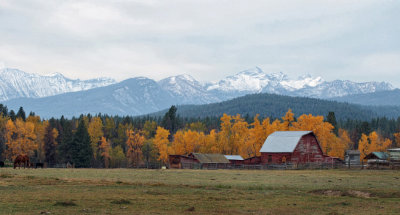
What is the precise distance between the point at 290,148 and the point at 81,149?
56572 mm

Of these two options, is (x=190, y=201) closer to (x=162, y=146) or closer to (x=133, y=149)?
(x=162, y=146)

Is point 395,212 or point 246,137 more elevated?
point 246,137

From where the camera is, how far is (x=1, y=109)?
182625 millimetres

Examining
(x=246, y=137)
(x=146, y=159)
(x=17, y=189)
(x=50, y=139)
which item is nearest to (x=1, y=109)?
(x=50, y=139)

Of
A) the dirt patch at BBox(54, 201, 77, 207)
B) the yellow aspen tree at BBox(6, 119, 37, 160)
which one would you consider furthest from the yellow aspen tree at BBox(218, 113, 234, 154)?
the dirt patch at BBox(54, 201, 77, 207)

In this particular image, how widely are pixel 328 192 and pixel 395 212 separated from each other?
10.5m

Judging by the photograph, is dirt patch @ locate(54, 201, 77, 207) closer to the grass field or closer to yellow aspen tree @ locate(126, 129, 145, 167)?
the grass field

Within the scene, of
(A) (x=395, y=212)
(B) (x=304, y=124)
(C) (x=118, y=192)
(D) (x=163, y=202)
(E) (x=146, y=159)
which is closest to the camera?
(A) (x=395, y=212)

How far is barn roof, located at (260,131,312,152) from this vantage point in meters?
96.6

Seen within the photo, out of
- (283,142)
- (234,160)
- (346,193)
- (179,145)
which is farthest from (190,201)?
(179,145)

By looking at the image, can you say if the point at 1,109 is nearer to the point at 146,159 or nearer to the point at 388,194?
the point at 146,159

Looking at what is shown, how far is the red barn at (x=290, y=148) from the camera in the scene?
9675cm

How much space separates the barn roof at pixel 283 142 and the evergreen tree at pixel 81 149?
4922 cm

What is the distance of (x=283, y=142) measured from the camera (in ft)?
324
